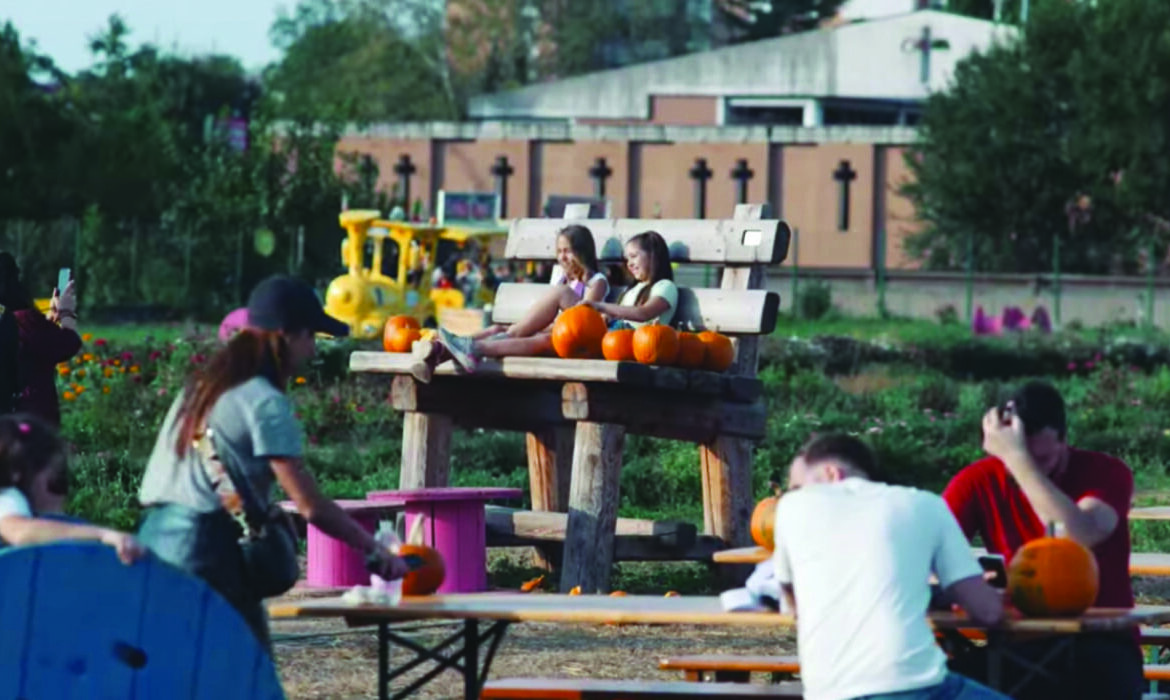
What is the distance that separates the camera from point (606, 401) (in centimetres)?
1195

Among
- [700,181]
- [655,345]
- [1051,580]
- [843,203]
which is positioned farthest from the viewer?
[843,203]

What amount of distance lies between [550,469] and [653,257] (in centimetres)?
157

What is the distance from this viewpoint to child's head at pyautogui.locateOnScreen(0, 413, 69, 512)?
715cm

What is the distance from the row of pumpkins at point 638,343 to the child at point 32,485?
16.7ft

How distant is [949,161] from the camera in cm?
6041

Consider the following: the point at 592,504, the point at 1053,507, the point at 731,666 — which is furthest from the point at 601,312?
the point at 1053,507

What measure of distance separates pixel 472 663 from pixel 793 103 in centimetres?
7348

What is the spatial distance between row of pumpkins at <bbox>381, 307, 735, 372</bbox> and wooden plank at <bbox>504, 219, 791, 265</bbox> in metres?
0.51

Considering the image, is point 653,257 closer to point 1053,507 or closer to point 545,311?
point 545,311

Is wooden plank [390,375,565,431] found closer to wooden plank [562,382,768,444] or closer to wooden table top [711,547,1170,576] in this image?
wooden plank [562,382,768,444]

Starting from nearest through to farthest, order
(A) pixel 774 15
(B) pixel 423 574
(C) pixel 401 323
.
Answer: (B) pixel 423 574 → (C) pixel 401 323 → (A) pixel 774 15

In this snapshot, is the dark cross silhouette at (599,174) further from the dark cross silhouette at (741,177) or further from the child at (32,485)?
the child at (32,485)

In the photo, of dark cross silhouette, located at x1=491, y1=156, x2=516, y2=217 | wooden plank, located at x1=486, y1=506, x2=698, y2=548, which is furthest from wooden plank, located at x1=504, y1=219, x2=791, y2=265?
dark cross silhouette, located at x1=491, y1=156, x2=516, y2=217

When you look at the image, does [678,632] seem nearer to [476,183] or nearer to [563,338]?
[563,338]
